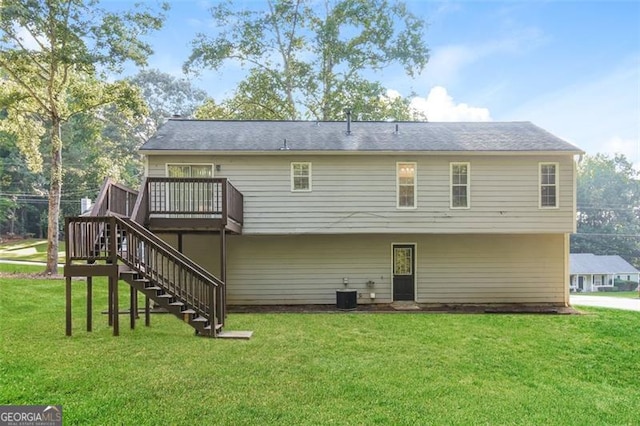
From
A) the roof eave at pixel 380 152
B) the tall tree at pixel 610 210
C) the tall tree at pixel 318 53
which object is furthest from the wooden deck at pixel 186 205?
the tall tree at pixel 610 210

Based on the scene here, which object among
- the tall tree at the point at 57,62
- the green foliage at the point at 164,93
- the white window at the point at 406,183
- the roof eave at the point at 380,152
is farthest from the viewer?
the green foliage at the point at 164,93

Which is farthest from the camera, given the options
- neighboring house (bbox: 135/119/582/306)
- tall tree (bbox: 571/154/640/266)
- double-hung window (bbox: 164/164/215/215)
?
tall tree (bbox: 571/154/640/266)

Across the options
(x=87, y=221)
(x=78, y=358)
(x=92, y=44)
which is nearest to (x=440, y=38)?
(x=87, y=221)

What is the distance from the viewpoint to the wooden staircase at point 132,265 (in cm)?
651

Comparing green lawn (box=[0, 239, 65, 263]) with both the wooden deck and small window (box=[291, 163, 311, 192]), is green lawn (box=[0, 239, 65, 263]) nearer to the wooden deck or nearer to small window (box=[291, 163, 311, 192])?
the wooden deck

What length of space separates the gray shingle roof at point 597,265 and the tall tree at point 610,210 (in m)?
5.27

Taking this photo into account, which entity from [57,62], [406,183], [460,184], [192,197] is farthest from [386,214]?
[57,62]

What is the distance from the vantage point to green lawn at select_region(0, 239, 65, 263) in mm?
17234

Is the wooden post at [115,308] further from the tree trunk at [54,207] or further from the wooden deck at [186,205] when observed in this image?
the tree trunk at [54,207]

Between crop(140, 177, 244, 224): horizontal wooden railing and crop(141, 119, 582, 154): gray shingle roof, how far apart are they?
65.1 inches

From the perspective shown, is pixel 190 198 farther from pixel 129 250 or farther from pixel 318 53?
pixel 318 53

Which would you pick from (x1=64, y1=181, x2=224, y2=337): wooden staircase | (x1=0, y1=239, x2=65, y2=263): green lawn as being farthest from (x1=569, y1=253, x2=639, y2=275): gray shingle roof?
(x1=0, y1=239, x2=65, y2=263): green lawn

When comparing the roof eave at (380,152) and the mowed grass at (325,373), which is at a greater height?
the roof eave at (380,152)

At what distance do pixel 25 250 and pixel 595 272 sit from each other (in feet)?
143
